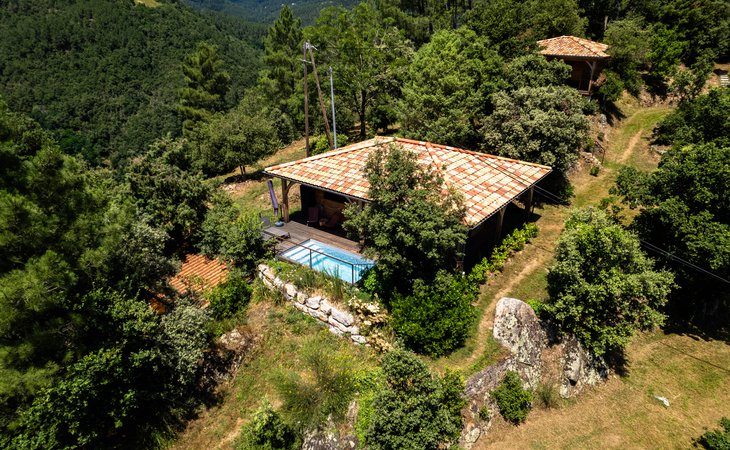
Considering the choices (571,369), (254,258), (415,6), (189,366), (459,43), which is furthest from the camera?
(415,6)

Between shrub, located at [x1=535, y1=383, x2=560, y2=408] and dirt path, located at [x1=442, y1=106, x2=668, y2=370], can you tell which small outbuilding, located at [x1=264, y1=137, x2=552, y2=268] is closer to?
dirt path, located at [x1=442, y1=106, x2=668, y2=370]

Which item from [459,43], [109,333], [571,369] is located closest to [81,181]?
[109,333]

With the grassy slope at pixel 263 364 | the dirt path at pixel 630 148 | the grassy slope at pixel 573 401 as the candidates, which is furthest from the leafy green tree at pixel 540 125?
the grassy slope at pixel 263 364

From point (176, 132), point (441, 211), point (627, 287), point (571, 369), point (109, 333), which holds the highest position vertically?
point (441, 211)

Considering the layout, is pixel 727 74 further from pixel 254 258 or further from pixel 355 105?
pixel 254 258

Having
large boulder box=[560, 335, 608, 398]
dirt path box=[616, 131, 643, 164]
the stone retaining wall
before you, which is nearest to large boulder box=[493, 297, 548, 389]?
large boulder box=[560, 335, 608, 398]

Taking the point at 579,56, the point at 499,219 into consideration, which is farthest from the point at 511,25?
the point at 499,219

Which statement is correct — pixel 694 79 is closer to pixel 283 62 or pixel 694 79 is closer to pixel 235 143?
pixel 235 143
